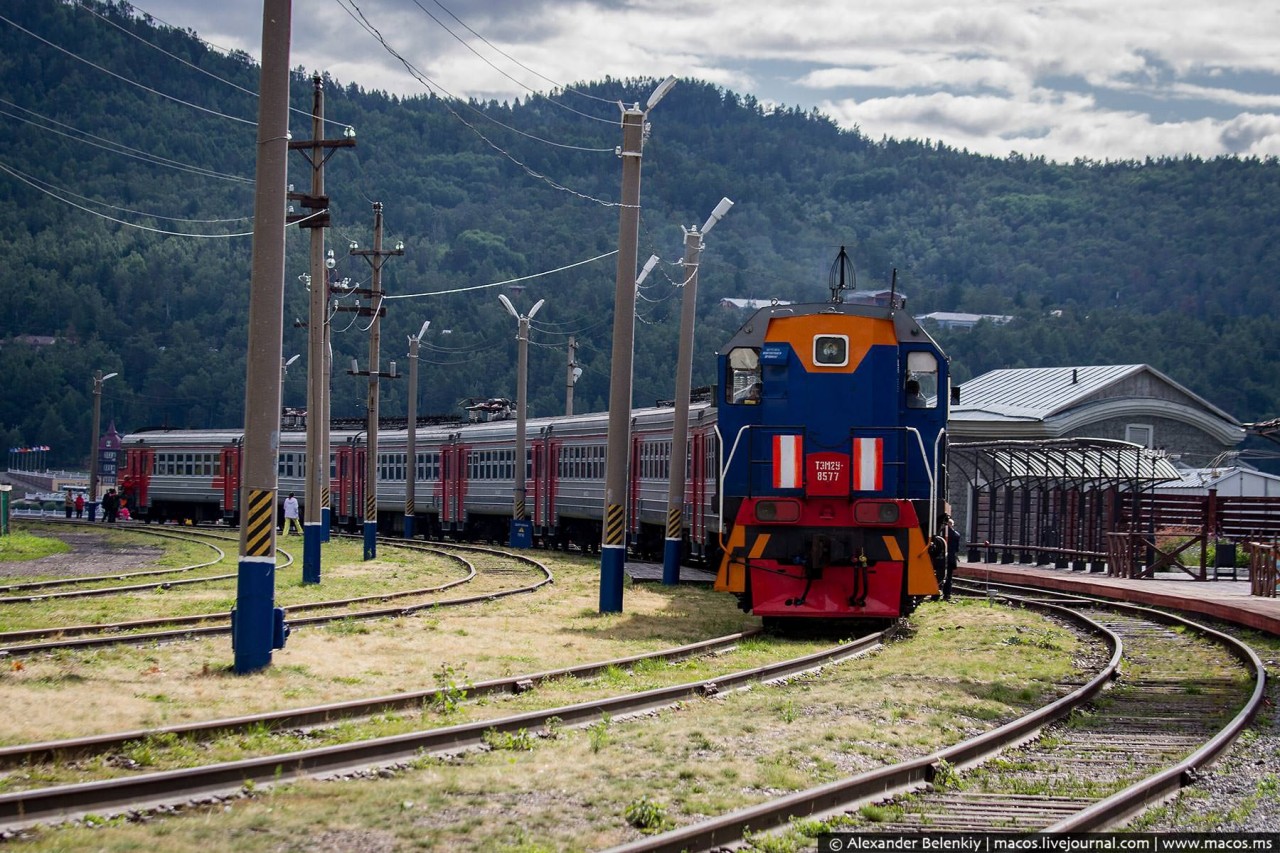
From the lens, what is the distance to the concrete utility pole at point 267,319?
614 inches

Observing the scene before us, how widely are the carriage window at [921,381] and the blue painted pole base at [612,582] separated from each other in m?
5.48

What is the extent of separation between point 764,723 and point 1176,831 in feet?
14.0

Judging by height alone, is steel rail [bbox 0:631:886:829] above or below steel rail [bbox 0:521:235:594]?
above

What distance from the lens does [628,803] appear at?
9266 mm

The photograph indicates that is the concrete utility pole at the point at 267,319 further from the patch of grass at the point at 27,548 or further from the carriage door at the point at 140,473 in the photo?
the carriage door at the point at 140,473

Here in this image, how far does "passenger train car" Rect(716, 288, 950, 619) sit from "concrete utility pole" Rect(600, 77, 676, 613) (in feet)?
11.1

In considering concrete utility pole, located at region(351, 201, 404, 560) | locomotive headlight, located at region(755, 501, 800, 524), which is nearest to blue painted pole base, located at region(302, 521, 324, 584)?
concrete utility pole, located at region(351, 201, 404, 560)

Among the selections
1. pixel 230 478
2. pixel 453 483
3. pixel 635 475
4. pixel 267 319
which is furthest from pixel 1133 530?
pixel 230 478

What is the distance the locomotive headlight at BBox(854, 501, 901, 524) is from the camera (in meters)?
19.1

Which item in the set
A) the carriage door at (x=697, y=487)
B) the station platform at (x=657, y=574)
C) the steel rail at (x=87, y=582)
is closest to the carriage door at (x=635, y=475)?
the station platform at (x=657, y=574)

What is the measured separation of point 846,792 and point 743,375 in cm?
1105

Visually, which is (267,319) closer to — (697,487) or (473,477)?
(697,487)

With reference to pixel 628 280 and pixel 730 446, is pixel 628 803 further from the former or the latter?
pixel 628 280

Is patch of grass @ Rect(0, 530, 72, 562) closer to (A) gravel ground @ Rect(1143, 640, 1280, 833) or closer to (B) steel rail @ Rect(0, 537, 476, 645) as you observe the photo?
(B) steel rail @ Rect(0, 537, 476, 645)
